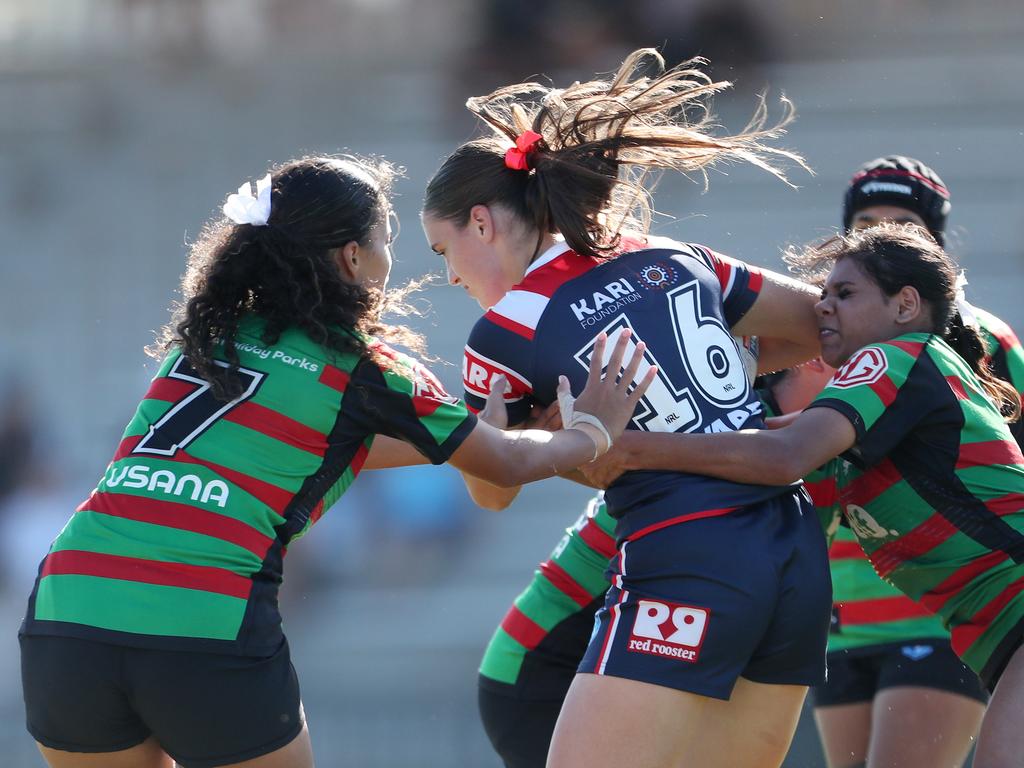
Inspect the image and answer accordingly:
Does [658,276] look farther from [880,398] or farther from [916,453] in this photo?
[916,453]

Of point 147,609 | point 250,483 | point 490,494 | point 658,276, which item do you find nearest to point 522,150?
point 658,276

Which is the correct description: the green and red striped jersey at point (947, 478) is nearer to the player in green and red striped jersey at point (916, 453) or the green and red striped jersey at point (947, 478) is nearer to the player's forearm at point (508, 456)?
the player in green and red striped jersey at point (916, 453)

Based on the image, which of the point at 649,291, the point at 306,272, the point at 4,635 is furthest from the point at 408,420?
the point at 4,635

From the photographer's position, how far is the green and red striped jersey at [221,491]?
2695mm

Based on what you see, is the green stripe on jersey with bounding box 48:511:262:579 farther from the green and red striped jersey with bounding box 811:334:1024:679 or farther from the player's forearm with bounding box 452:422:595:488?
the green and red striped jersey with bounding box 811:334:1024:679

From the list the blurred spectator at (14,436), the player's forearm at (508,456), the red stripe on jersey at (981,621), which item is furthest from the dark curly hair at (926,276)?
the blurred spectator at (14,436)

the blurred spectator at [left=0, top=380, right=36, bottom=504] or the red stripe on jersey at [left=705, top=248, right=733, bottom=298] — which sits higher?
the red stripe on jersey at [left=705, top=248, right=733, bottom=298]

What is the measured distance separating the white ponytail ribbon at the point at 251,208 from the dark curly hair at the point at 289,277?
0.6 inches

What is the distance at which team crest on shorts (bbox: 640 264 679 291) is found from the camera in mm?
3045

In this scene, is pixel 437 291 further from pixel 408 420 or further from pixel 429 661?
pixel 408 420

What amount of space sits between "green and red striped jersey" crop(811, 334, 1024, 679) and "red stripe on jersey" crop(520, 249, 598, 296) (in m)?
0.62

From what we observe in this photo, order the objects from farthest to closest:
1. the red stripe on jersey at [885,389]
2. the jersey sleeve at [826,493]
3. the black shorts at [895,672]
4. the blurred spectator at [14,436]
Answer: the blurred spectator at [14,436] < the black shorts at [895,672] < the jersey sleeve at [826,493] < the red stripe on jersey at [885,389]

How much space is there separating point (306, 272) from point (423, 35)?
7748mm

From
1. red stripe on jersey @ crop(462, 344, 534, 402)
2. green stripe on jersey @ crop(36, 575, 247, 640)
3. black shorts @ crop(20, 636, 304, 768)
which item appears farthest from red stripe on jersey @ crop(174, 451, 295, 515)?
red stripe on jersey @ crop(462, 344, 534, 402)
